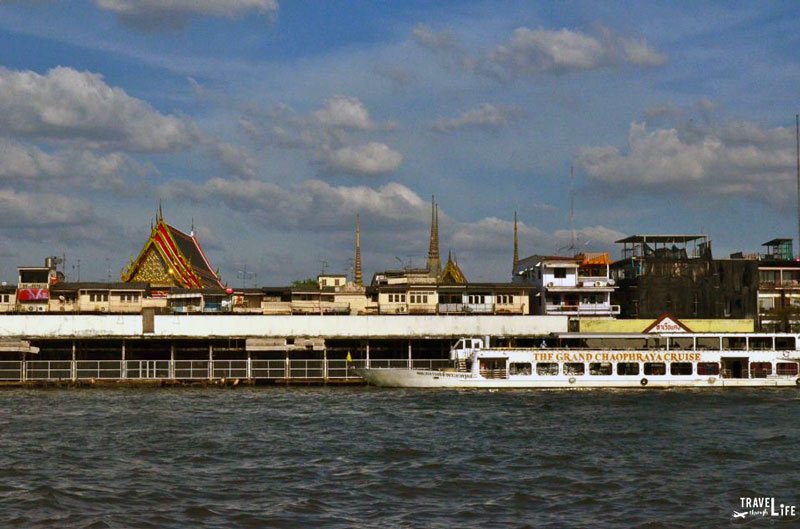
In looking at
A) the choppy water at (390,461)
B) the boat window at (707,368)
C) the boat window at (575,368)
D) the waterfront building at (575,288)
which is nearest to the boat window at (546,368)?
the boat window at (575,368)

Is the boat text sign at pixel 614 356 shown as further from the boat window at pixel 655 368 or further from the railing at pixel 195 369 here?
the railing at pixel 195 369

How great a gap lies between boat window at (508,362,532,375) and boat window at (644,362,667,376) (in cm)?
893

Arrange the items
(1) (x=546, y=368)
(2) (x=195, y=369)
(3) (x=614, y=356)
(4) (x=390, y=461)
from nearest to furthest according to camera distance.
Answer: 1. (4) (x=390, y=461)
2. (1) (x=546, y=368)
3. (3) (x=614, y=356)
4. (2) (x=195, y=369)

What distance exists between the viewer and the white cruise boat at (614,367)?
7288 cm

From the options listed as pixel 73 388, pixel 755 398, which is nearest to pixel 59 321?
pixel 73 388

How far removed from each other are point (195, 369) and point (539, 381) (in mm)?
25914

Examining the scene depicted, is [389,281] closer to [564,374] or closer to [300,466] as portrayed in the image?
[564,374]

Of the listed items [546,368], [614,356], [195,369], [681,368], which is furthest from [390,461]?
[681,368]

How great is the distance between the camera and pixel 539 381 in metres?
73.3

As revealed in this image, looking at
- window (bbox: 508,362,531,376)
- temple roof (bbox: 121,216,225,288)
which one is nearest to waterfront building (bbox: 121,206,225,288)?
Result: temple roof (bbox: 121,216,225,288)

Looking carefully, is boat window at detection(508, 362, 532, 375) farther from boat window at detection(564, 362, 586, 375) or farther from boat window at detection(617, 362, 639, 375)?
boat window at detection(617, 362, 639, 375)

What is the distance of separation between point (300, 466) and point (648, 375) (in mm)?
42020

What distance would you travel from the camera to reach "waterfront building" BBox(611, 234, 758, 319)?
89312mm

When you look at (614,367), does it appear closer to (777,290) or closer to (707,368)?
(707,368)
